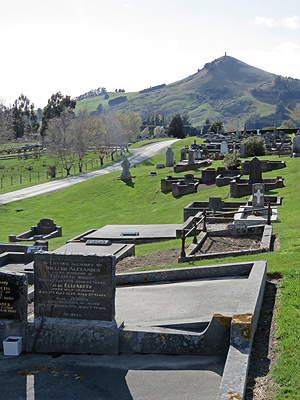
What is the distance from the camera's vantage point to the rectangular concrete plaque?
25.4 ft

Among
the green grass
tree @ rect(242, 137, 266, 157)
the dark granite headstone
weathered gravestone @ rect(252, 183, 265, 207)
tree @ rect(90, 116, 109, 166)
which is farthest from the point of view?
tree @ rect(90, 116, 109, 166)

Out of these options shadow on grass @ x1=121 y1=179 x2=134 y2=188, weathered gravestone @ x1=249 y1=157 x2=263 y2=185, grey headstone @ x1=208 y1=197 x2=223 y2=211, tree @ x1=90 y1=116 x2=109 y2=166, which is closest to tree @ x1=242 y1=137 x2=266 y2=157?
shadow on grass @ x1=121 y1=179 x2=134 y2=188

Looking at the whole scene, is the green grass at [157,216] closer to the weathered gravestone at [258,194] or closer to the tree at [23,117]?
the weathered gravestone at [258,194]

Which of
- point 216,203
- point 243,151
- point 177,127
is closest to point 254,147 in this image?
point 243,151

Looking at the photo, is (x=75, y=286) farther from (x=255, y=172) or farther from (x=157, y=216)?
(x=255, y=172)

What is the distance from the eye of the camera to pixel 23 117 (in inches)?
5684

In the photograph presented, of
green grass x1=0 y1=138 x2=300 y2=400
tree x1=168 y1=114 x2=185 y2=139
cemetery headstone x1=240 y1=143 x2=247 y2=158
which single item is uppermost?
tree x1=168 y1=114 x2=185 y2=139

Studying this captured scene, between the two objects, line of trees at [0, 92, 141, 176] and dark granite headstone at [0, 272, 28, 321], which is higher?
line of trees at [0, 92, 141, 176]

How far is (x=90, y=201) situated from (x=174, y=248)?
26.4 meters

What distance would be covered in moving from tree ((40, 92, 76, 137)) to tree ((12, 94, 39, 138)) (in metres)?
14.9

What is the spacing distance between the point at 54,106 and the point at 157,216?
9697 centimetres

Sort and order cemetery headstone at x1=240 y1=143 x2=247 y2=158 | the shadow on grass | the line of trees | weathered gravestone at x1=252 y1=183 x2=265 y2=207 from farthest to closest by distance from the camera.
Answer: the line of trees < cemetery headstone at x1=240 y1=143 x2=247 y2=158 < the shadow on grass < weathered gravestone at x1=252 y1=183 x2=265 y2=207

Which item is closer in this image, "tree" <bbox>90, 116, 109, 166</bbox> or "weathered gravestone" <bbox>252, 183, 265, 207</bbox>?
"weathered gravestone" <bbox>252, 183, 265, 207</bbox>

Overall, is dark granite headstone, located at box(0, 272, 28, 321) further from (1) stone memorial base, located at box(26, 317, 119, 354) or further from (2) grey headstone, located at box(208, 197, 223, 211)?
(2) grey headstone, located at box(208, 197, 223, 211)
